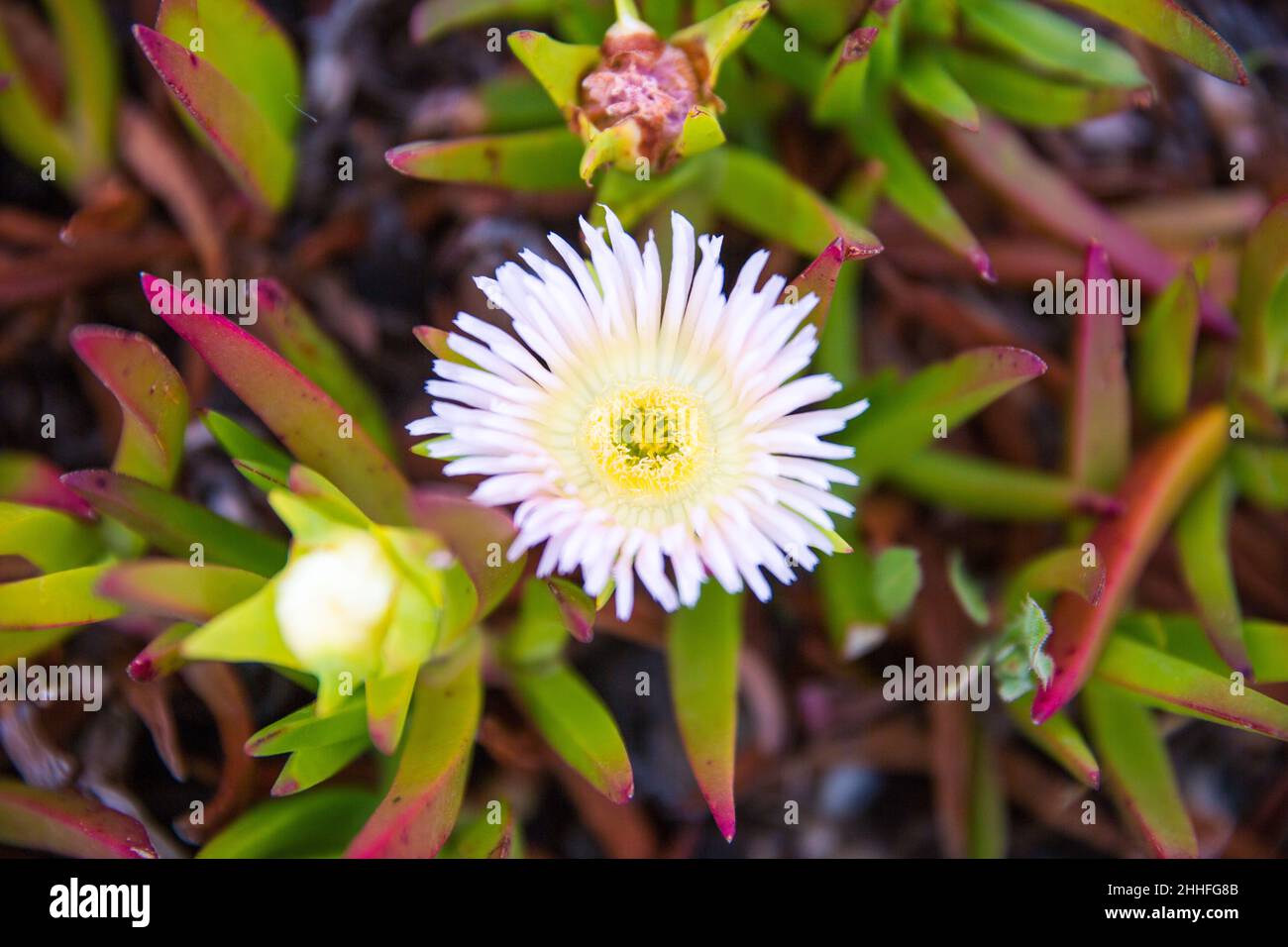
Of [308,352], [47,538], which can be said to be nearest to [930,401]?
[308,352]

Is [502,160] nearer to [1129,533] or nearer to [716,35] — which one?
[716,35]

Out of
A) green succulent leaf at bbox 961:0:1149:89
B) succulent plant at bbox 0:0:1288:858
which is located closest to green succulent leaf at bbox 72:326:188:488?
succulent plant at bbox 0:0:1288:858

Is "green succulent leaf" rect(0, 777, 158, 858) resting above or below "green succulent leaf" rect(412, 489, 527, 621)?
below

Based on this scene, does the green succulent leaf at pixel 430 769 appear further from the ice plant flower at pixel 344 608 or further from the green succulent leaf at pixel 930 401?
the green succulent leaf at pixel 930 401

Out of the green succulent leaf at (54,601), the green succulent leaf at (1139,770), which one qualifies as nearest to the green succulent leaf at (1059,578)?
the green succulent leaf at (1139,770)

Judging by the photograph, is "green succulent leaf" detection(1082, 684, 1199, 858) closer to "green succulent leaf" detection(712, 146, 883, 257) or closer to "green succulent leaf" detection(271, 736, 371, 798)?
"green succulent leaf" detection(712, 146, 883, 257)
